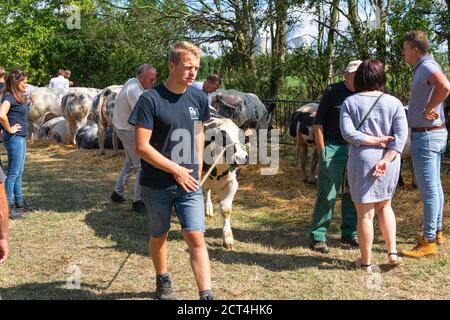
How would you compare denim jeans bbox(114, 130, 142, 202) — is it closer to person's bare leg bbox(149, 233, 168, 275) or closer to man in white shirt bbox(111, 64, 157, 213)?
man in white shirt bbox(111, 64, 157, 213)

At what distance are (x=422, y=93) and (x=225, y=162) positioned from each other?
1.91 metres

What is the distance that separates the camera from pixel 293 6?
40.3 ft

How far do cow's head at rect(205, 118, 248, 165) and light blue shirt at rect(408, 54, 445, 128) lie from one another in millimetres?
1580

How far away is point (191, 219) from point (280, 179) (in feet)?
18.1

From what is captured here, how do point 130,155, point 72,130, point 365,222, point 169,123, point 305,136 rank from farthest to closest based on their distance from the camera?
point 72,130, point 305,136, point 130,155, point 365,222, point 169,123

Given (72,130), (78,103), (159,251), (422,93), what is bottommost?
(159,251)

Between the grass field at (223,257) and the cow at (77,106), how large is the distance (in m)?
5.33

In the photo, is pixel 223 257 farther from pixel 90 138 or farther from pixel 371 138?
pixel 90 138

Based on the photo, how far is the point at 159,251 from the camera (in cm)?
396

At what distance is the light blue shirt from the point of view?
491 cm

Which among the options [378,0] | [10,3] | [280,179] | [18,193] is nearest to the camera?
[18,193]

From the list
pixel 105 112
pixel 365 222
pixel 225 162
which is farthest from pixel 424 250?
pixel 105 112
